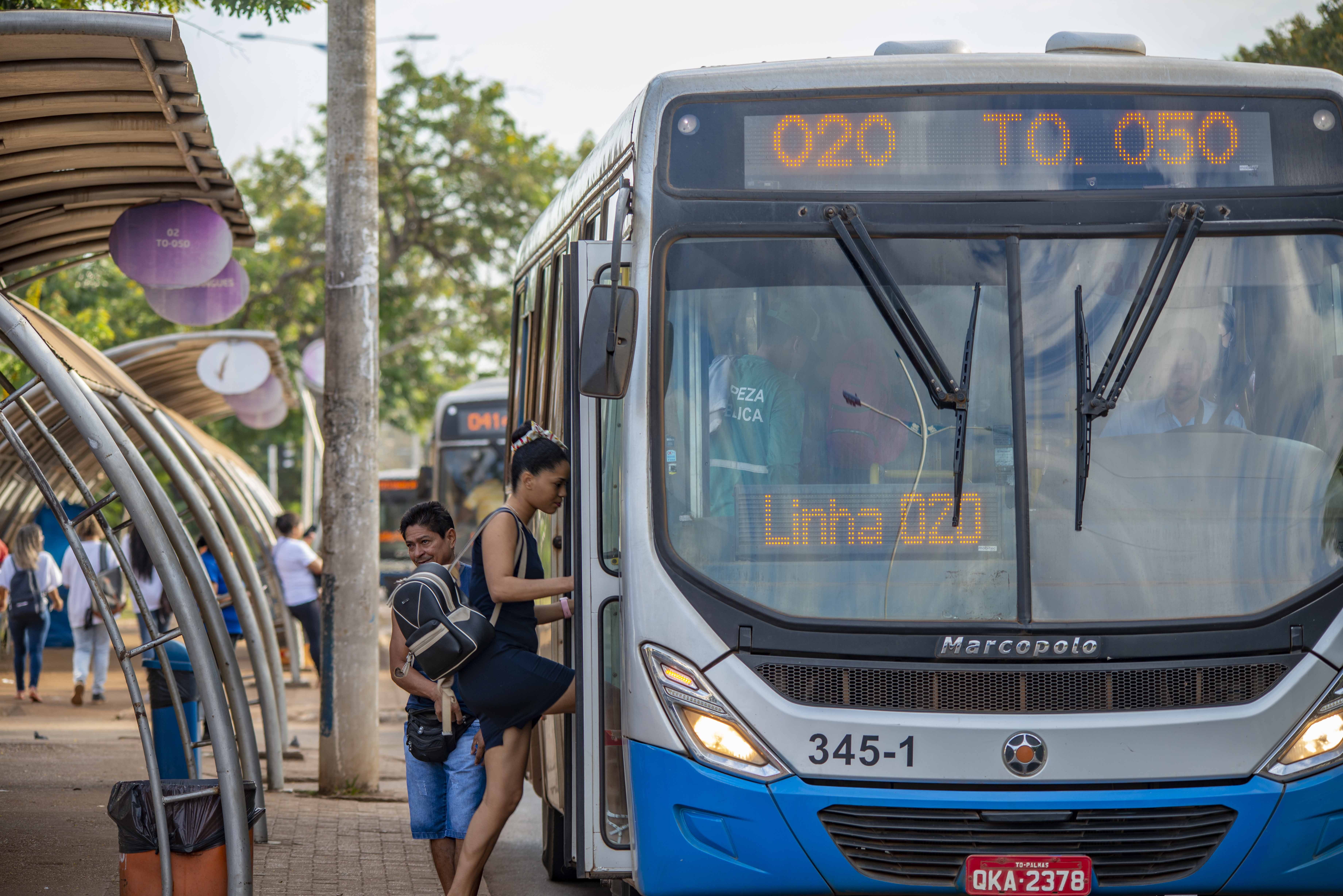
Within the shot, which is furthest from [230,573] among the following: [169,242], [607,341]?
[607,341]

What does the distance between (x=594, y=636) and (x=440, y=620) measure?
0.61 m

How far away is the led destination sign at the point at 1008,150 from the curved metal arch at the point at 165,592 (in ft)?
8.92

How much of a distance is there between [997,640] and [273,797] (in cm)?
610

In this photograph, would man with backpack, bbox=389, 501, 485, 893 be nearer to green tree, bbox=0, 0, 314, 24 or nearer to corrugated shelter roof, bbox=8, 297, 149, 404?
corrugated shelter roof, bbox=8, 297, 149, 404

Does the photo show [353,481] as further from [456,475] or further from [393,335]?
[393,335]

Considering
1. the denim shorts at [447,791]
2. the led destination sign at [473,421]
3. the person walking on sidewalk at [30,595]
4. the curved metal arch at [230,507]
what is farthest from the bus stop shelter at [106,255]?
the led destination sign at [473,421]

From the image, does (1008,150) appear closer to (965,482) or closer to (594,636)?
(965,482)

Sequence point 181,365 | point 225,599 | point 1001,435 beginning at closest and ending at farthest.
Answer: point 1001,435
point 225,599
point 181,365

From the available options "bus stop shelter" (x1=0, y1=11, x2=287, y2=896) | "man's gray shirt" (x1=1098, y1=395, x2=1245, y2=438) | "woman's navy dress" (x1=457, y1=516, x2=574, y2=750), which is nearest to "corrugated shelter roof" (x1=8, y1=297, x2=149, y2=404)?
"bus stop shelter" (x1=0, y1=11, x2=287, y2=896)

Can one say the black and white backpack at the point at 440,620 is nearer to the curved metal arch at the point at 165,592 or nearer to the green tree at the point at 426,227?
the curved metal arch at the point at 165,592

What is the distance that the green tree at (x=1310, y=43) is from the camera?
19.5 meters

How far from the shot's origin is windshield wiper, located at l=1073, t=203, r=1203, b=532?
4828 mm

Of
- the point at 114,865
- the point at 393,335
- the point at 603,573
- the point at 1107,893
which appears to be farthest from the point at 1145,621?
the point at 393,335

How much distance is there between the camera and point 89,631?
1507 centimetres
